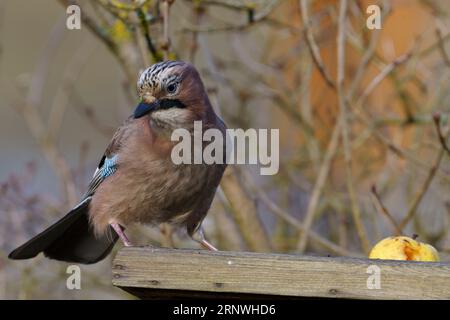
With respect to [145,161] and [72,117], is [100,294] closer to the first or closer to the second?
[145,161]

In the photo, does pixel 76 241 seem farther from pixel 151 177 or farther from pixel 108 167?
pixel 151 177

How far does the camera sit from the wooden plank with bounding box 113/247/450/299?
2.92 metres

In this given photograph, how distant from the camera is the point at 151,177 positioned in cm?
367

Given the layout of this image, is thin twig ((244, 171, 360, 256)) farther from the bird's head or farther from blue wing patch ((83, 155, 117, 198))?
the bird's head

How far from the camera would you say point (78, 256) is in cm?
407

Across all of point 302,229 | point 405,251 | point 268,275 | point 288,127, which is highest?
point 288,127

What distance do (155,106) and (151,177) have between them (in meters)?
0.33

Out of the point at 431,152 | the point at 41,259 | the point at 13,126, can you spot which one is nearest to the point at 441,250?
the point at 431,152

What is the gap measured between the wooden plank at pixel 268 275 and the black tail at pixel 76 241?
3.35 ft

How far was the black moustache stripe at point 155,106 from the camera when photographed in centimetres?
344

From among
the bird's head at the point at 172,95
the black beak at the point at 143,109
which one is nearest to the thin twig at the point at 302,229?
the bird's head at the point at 172,95

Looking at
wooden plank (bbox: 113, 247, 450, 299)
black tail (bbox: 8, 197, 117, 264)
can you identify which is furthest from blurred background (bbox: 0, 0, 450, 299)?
wooden plank (bbox: 113, 247, 450, 299)

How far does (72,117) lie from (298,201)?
7069 millimetres

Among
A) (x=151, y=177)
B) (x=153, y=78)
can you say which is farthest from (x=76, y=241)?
(x=153, y=78)
